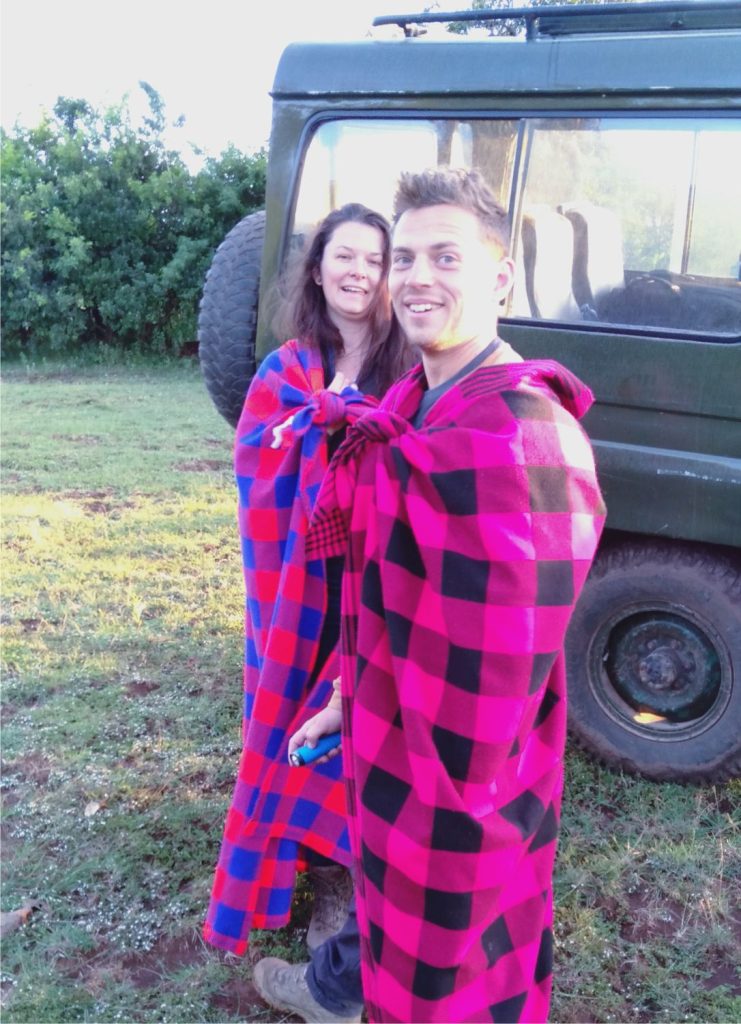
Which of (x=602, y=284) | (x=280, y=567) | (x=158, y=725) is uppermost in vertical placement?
(x=602, y=284)

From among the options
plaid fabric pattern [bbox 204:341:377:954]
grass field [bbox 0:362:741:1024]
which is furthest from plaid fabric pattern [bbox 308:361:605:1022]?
grass field [bbox 0:362:741:1024]

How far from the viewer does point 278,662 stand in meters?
2.19

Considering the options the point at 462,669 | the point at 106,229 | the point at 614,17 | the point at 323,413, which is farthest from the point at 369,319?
the point at 106,229

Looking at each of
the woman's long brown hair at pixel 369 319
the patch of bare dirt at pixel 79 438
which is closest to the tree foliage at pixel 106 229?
the patch of bare dirt at pixel 79 438

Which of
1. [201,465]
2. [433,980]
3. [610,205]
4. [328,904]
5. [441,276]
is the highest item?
[610,205]

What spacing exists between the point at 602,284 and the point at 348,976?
2193mm

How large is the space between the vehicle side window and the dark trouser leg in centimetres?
199

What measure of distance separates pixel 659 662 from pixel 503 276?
6.53 ft

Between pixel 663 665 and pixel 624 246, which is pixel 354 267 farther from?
pixel 663 665

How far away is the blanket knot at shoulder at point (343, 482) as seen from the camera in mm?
1544

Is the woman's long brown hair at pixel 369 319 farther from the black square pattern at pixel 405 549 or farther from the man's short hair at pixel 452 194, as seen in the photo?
the black square pattern at pixel 405 549

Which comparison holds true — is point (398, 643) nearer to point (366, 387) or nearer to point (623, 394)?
point (366, 387)

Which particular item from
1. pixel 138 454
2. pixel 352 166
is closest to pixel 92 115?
pixel 138 454

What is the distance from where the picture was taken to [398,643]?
1.49m
